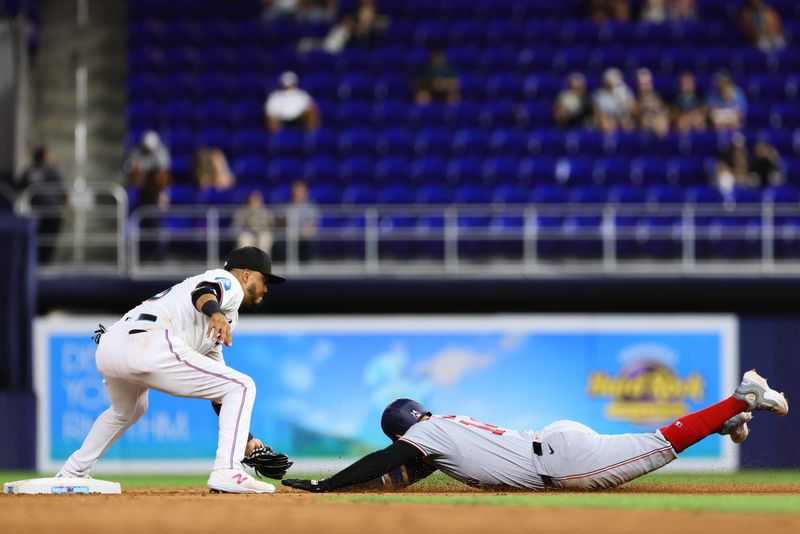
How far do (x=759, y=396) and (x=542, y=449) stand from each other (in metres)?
1.26

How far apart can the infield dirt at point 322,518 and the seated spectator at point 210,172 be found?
9765 millimetres

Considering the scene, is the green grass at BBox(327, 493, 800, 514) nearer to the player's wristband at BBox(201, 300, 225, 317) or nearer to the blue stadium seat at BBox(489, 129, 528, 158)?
the player's wristband at BBox(201, 300, 225, 317)

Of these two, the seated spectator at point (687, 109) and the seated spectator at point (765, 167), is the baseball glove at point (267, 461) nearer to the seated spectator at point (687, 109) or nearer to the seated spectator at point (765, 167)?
the seated spectator at point (765, 167)

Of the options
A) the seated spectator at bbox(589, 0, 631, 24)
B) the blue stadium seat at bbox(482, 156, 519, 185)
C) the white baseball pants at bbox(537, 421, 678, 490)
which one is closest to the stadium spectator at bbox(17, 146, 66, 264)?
the blue stadium seat at bbox(482, 156, 519, 185)

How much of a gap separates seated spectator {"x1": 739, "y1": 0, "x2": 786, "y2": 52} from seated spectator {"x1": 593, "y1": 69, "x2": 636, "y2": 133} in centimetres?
249

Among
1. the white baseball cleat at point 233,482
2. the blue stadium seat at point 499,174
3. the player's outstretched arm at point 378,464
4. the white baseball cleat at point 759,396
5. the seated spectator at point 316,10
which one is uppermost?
the seated spectator at point 316,10

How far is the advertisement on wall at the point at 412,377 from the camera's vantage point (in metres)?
15.4

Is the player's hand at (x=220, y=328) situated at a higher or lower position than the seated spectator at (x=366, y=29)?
lower

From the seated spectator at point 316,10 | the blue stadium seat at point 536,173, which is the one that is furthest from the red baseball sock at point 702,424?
the seated spectator at point 316,10

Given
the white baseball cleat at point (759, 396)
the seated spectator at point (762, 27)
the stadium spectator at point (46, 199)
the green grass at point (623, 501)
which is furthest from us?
the seated spectator at point (762, 27)

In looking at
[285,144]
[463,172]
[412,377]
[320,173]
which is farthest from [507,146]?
[412,377]

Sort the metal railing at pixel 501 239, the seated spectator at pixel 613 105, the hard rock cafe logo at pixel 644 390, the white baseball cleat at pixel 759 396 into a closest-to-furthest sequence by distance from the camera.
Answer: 1. the white baseball cleat at pixel 759 396
2. the hard rock cafe logo at pixel 644 390
3. the metal railing at pixel 501 239
4. the seated spectator at pixel 613 105

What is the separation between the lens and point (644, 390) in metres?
15.5

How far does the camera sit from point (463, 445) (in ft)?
27.8
